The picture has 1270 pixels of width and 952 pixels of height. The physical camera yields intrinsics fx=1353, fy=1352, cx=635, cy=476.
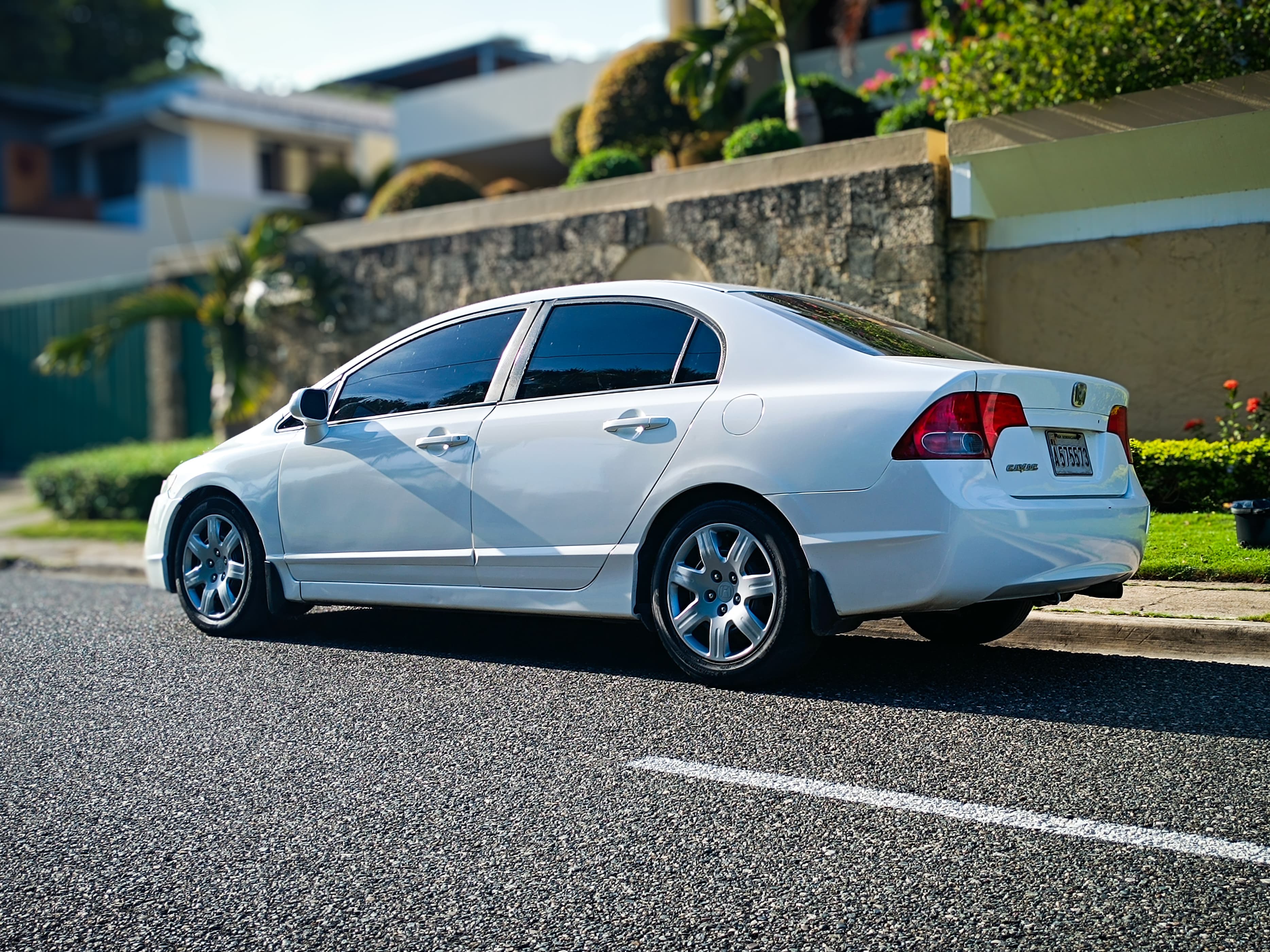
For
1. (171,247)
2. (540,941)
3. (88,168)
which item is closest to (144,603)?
(540,941)

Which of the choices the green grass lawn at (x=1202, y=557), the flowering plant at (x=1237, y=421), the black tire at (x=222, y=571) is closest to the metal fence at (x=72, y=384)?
the black tire at (x=222, y=571)

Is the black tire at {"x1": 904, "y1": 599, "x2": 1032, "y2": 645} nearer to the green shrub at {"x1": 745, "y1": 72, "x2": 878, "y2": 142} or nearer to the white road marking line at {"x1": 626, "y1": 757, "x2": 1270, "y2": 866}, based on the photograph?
the white road marking line at {"x1": 626, "y1": 757, "x2": 1270, "y2": 866}

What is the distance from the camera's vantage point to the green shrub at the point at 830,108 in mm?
14023

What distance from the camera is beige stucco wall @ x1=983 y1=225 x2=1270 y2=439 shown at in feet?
32.3

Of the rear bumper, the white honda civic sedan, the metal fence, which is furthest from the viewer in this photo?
the metal fence

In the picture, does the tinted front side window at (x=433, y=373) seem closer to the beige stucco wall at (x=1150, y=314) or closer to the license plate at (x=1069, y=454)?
the license plate at (x=1069, y=454)

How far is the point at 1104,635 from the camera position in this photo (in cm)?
615

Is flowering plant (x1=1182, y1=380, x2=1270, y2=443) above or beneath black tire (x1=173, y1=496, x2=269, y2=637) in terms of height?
above

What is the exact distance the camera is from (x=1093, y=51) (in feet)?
33.2

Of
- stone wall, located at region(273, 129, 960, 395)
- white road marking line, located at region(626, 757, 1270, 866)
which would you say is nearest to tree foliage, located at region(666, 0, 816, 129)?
stone wall, located at region(273, 129, 960, 395)

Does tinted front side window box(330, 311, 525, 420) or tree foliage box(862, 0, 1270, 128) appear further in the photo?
tree foliage box(862, 0, 1270, 128)

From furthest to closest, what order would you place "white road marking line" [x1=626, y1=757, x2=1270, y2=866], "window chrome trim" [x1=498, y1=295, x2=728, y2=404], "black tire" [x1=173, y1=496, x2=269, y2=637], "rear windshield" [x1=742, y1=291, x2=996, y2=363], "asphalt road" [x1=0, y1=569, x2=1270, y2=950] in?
"black tire" [x1=173, y1=496, x2=269, y2=637] → "window chrome trim" [x1=498, y1=295, x2=728, y2=404] → "rear windshield" [x1=742, y1=291, x2=996, y2=363] → "white road marking line" [x1=626, y1=757, x2=1270, y2=866] → "asphalt road" [x1=0, y1=569, x2=1270, y2=950]

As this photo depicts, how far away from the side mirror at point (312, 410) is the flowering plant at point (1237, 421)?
20.0ft

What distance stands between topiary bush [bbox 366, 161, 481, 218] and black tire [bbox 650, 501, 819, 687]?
1198cm
